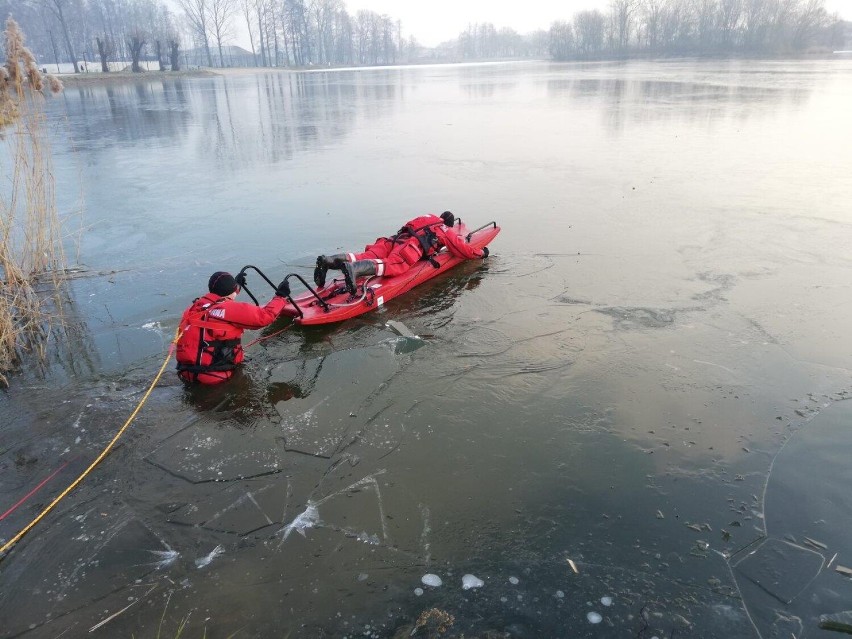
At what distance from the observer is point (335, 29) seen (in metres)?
92.2

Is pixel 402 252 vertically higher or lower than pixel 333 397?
higher

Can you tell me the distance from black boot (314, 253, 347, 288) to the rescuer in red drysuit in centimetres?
109

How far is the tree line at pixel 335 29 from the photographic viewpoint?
58094mm

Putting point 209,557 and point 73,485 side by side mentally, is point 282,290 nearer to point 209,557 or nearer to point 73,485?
point 73,485

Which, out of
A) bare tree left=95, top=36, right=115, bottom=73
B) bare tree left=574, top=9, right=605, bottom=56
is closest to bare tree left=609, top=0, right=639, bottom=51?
bare tree left=574, top=9, right=605, bottom=56

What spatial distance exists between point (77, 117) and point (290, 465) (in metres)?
22.8

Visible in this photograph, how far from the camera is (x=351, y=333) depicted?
217 inches

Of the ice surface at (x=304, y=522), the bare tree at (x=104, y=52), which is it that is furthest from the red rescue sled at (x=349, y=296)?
the bare tree at (x=104, y=52)

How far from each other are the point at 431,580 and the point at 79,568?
6.17 ft

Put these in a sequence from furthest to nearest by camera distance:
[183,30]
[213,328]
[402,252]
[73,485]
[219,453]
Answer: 1. [183,30]
2. [402,252]
3. [213,328]
4. [219,453]
5. [73,485]

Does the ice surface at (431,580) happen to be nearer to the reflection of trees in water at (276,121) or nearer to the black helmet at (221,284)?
the black helmet at (221,284)

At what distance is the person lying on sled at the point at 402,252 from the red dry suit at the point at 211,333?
4.05ft

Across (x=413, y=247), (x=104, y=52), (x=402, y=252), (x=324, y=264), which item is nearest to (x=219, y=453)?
(x=324, y=264)

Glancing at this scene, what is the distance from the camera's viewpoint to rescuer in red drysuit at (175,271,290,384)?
174 inches
